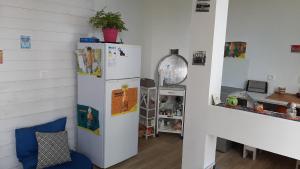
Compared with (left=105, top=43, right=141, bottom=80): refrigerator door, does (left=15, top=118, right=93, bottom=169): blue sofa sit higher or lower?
lower

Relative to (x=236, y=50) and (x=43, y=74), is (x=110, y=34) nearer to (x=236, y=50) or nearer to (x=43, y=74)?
(x=43, y=74)

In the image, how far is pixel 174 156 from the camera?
133 inches

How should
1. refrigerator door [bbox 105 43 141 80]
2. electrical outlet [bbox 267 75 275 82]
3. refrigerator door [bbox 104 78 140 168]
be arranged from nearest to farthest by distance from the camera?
refrigerator door [bbox 105 43 141 80] < refrigerator door [bbox 104 78 140 168] < electrical outlet [bbox 267 75 275 82]

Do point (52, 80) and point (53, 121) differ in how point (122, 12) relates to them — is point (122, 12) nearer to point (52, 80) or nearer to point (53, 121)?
point (52, 80)

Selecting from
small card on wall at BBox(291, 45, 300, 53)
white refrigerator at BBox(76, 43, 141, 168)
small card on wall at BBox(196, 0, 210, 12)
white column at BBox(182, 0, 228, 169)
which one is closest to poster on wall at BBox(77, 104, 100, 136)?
white refrigerator at BBox(76, 43, 141, 168)

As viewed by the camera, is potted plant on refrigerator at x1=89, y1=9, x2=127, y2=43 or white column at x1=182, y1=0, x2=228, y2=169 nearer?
white column at x1=182, y1=0, x2=228, y2=169

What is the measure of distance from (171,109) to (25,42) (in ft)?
8.37

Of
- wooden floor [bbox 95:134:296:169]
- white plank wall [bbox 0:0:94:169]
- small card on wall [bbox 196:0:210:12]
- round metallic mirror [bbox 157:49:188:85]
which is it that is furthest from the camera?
round metallic mirror [bbox 157:49:188:85]

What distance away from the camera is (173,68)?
432 centimetres

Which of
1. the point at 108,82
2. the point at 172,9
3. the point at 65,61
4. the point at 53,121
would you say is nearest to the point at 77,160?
the point at 53,121

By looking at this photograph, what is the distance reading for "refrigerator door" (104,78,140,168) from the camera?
283 cm

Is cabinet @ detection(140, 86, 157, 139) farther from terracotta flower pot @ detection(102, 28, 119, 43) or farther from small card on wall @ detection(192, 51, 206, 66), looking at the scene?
small card on wall @ detection(192, 51, 206, 66)

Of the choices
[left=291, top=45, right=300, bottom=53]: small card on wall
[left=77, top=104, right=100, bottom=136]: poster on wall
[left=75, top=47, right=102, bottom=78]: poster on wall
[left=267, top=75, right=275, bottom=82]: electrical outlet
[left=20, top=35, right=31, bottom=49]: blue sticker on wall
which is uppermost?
[left=291, top=45, right=300, bottom=53]: small card on wall

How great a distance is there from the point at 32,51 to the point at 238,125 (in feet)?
7.65
